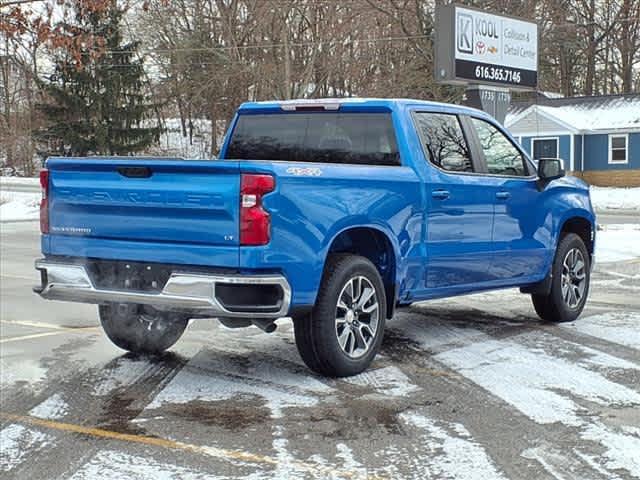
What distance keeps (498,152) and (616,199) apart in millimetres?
29114

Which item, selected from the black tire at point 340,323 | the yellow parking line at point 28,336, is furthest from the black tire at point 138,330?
the black tire at point 340,323

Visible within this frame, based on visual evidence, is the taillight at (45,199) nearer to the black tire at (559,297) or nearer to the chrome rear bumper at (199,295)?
the chrome rear bumper at (199,295)

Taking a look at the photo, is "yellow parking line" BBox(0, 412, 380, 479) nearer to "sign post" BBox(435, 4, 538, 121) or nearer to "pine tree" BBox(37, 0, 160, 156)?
"sign post" BBox(435, 4, 538, 121)

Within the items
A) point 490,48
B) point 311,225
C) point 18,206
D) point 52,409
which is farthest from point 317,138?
point 18,206

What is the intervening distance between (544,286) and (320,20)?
37073mm

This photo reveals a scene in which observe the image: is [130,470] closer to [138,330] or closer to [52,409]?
[52,409]

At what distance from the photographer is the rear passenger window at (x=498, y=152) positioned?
25.6ft

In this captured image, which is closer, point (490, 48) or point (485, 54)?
point (485, 54)

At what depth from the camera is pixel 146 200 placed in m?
5.88

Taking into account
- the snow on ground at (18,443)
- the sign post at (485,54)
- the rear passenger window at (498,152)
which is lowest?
the snow on ground at (18,443)

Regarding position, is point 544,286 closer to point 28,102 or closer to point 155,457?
point 155,457

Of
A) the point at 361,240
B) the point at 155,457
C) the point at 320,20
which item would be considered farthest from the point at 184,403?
the point at 320,20

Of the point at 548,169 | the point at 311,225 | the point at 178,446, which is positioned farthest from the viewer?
the point at 548,169

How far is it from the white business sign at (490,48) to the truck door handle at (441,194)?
13.3 meters
